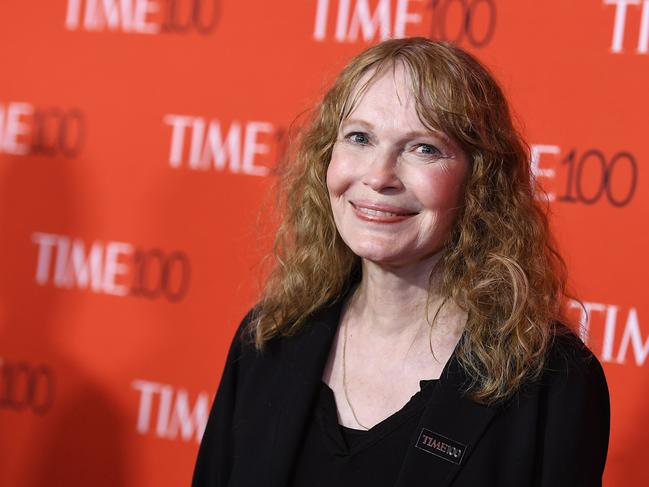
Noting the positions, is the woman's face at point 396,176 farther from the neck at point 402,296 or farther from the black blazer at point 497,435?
the black blazer at point 497,435

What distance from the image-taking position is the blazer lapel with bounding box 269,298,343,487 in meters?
1.67

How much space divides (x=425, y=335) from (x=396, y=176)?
0.28 m

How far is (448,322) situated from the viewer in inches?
67.6

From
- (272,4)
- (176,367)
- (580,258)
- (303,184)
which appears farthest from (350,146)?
(176,367)

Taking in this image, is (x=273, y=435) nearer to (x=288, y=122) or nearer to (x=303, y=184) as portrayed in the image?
(x=303, y=184)

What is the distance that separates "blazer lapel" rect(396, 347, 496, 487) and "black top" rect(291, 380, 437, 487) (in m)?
0.03

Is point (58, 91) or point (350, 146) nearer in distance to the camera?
point (350, 146)

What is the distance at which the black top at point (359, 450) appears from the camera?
1.60 m

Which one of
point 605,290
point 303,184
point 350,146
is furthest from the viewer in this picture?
point 605,290

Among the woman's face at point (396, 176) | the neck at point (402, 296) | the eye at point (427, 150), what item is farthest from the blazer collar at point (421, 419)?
the eye at point (427, 150)

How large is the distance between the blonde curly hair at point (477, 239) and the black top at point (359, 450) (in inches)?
4.6

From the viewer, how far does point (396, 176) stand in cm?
163

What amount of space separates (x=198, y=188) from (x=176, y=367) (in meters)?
0.49

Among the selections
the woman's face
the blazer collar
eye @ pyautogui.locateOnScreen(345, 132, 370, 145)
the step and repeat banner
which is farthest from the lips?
the step and repeat banner
